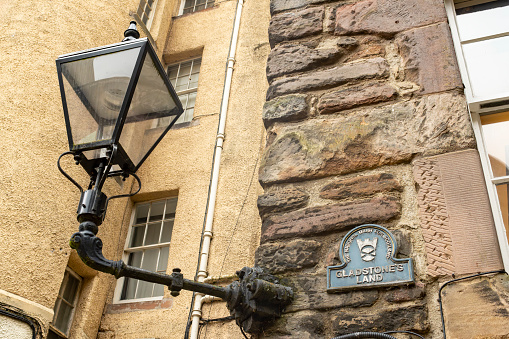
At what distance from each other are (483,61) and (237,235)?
3.20 metres

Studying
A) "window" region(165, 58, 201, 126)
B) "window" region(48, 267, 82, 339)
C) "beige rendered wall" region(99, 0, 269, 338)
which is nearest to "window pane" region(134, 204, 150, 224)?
"beige rendered wall" region(99, 0, 269, 338)

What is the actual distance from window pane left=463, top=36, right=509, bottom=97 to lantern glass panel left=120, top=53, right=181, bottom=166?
1.69 metres

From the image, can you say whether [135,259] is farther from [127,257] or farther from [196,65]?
[196,65]

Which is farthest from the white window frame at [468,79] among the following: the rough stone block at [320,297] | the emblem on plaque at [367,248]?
the rough stone block at [320,297]

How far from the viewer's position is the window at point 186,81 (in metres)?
7.38

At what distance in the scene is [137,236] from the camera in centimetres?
650

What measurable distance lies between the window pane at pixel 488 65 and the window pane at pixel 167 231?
4062mm

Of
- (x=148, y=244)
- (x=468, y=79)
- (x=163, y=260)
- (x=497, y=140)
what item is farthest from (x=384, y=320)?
(x=148, y=244)

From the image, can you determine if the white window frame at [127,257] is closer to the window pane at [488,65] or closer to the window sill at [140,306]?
the window sill at [140,306]

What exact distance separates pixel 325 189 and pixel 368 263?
1.57ft

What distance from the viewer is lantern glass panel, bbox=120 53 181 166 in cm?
283

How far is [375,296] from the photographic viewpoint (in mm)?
2467

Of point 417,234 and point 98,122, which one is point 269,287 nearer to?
point 417,234

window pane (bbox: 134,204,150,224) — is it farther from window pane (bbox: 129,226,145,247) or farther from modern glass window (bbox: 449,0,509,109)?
modern glass window (bbox: 449,0,509,109)
